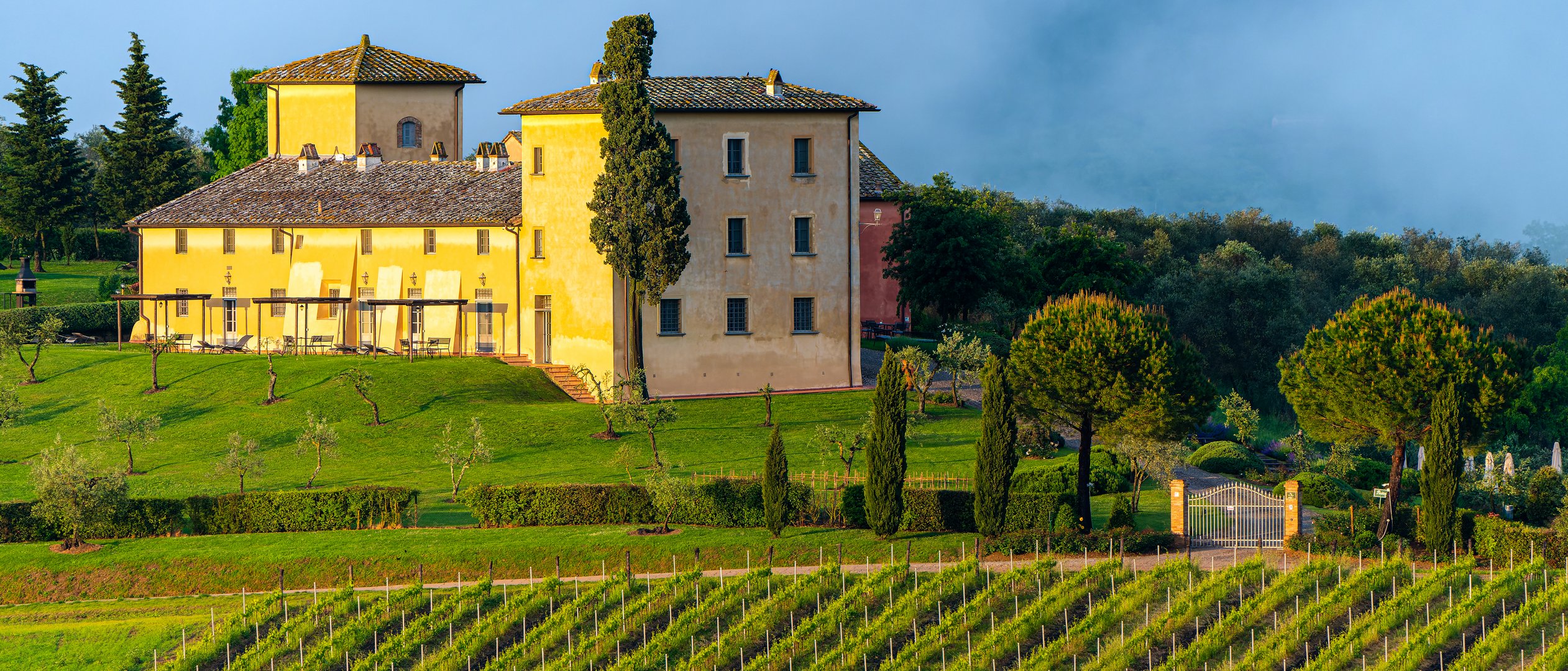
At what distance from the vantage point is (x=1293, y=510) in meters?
36.5

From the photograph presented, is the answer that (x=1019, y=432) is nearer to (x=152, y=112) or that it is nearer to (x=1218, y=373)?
(x=1218, y=373)

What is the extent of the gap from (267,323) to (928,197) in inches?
1017

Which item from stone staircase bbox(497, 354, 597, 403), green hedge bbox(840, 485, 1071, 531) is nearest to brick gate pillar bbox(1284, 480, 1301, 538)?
green hedge bbox(840, 485, 1071, 531)

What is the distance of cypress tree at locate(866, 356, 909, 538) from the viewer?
36.7 metres

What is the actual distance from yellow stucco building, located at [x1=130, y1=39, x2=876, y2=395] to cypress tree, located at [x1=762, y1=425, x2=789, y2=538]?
17921 mm

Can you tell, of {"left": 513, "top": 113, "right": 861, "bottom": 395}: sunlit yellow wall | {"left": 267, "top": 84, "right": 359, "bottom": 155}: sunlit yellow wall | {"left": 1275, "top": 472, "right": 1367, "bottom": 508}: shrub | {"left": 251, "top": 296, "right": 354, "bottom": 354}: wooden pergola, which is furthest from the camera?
{"left": 267, "top": 84, "right": 359, "bottom": 155}: sunlit yellow wall

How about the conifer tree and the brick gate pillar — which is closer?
the brick gate pillar

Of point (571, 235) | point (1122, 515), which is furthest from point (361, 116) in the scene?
point (1122, 515)

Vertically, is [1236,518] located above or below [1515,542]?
above

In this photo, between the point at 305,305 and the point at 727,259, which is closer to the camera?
the point at 727,259

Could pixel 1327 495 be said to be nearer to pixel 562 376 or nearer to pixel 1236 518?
pixel 1236 518

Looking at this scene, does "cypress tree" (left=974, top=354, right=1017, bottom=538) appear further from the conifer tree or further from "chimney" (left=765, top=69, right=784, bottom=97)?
the conifer tree

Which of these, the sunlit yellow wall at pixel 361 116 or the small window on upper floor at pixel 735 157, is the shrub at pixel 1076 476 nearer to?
the small window on upper floor at pixel 735 157

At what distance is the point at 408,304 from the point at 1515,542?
3835cm
